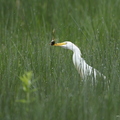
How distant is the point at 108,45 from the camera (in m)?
4.66

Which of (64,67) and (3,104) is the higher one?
(64,67)

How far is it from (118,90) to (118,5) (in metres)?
3.26

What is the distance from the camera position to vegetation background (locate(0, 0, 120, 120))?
10.0 feet

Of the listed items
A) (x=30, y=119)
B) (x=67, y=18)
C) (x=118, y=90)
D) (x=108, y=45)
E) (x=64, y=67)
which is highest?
(x=67, y=18)

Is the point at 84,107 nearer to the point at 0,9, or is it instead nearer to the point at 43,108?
the point at 43,108

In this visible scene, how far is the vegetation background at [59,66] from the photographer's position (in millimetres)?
3055

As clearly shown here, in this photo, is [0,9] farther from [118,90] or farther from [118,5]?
[118,90]

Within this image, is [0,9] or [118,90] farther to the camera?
[0,9]

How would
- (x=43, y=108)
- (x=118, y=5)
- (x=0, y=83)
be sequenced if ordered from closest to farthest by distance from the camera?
(x=43, y=108) < (x=0, y=83) < (x=118, y=5)

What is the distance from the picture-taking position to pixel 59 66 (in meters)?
4.06

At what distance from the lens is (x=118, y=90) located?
3.52 m

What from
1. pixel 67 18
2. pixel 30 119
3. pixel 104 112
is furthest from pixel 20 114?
pixel 67 18

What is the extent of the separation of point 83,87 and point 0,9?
3.69 meters

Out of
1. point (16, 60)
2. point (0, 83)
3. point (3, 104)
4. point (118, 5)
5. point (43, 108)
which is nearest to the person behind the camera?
point (43, 108)
